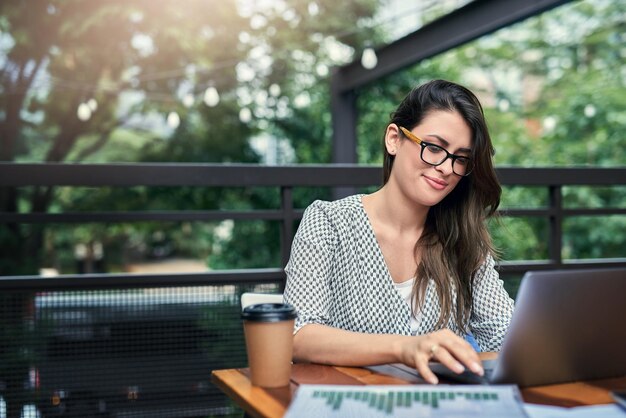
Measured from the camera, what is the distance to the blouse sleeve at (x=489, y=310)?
164 centimetres

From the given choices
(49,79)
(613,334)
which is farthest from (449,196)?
(49,79)

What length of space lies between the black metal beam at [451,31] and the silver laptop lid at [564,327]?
12.2ft

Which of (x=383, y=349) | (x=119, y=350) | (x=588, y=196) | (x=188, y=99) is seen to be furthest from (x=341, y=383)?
(x=588, y=196)

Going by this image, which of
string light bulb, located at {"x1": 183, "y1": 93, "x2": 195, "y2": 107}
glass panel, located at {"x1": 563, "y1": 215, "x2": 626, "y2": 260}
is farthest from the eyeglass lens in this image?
glass panel, located at {"x1": 563, "y1": 215, "x2": 626, "y2": 260}

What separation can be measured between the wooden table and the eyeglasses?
0.41 m

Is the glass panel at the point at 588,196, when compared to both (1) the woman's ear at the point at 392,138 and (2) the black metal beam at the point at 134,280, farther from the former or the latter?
(1) the woman's ear at the point at 392,138

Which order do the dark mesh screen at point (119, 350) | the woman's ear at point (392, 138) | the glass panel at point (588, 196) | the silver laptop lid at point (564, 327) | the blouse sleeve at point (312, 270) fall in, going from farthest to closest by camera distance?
the glass panel at point (588, 196)
the dark mesh screen at point (119, 350)
the woman's ear at point (392, 138)
the blouse sleeve at point (312, 270)
the silver laptop lid at point (564, 327)

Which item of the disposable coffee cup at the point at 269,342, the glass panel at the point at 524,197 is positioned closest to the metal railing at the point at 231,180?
the disposable coffee cup at the point at 269,342

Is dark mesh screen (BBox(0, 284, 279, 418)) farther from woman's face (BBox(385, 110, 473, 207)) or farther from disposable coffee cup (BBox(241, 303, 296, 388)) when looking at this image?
disposable coffee cup (BBox(241, 303, 296, 388))

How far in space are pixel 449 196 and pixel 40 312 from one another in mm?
1256

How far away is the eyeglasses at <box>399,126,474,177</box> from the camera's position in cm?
155

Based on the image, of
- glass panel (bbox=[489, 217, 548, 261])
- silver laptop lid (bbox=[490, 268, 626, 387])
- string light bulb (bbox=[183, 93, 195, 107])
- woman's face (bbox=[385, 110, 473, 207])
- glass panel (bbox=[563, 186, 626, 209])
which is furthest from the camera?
glass panel (bbox=[489, 217, 548, 261])

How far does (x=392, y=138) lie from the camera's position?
1.69m

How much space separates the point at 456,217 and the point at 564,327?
70cm
